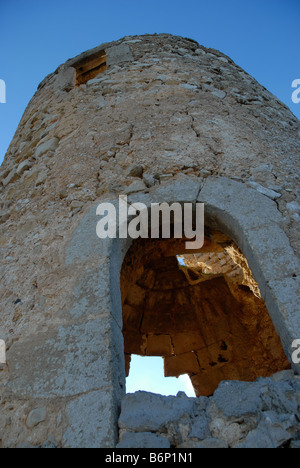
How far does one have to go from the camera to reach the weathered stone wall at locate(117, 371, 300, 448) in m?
1.43

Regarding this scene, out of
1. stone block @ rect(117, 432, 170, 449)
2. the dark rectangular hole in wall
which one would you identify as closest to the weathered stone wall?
stone block @ rect(117, 432, 170, 449)

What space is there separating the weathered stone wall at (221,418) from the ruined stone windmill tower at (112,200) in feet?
0.38

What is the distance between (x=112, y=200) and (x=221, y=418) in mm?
1513

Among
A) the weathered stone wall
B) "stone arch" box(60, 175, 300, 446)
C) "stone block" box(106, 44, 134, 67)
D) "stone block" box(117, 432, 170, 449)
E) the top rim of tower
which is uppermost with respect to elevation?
the top rim of tower

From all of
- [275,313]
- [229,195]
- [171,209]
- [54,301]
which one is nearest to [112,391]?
[54,301]

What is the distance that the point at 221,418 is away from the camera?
1.53m

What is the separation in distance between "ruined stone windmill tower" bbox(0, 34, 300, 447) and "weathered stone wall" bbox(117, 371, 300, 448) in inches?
4.5

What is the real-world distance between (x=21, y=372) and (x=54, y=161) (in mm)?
1937

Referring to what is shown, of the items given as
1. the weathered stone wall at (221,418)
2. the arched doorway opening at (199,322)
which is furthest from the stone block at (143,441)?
the arched doorway opening at (199,322)

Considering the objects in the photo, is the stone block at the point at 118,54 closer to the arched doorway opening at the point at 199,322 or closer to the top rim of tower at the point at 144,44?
the top rim of tower at the point at 144,44

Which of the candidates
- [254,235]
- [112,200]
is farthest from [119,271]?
[254,235]

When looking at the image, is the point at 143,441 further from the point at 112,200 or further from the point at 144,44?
the point at 144,44

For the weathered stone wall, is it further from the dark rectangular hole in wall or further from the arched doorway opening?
the dark rectangular hole in wall

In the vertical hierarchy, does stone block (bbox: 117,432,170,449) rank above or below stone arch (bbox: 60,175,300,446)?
below
